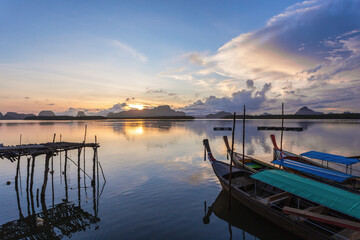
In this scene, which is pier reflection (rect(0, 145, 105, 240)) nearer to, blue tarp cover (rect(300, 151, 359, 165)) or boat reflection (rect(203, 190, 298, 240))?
boat reflection (rect(203, 190, 298, 240))

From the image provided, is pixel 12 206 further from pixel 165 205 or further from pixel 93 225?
pixel 165 205

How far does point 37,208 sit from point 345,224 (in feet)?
69.5

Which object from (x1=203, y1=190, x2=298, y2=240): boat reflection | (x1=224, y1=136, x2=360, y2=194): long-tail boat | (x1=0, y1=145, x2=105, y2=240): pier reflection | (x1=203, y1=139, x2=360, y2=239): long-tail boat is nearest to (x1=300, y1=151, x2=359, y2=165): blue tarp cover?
(x1=224, y1=136, x2=360, y2=194): long-tail boat

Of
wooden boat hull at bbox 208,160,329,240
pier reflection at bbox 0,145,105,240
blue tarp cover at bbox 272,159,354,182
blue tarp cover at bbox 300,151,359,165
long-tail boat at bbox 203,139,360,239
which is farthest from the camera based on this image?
blue tarp cover at bbox 300,151,359,165

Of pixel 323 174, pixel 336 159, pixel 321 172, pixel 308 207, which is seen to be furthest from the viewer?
pixel 336 159

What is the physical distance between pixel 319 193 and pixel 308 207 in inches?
96.3

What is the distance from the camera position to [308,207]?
12797 millimetres

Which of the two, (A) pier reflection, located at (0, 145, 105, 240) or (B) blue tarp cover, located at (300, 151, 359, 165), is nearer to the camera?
(A) pier reflection, located at (0, 145, 105, 240)

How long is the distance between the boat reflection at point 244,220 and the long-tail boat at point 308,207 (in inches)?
30.1

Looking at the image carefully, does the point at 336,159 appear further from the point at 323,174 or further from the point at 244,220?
the point at 244,220

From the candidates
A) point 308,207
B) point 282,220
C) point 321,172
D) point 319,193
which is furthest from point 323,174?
point 282,220

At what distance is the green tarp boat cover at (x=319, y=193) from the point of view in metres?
9.80

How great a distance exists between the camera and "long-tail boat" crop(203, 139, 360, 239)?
971 cm

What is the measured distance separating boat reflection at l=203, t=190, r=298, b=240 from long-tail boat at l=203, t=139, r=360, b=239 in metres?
0.76
